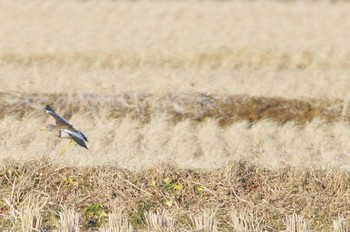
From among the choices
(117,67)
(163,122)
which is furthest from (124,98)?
(117,67)

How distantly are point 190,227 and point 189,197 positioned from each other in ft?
2.86

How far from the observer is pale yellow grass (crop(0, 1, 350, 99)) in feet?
57.0

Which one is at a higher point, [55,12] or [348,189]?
[348,189]

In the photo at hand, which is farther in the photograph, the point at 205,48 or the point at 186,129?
the point at 205,48

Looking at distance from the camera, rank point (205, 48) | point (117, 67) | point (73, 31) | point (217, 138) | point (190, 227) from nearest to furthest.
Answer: point (190, 227) < point (217, 138) < point (117, 67) < point (205, 48) < point (73, 31)

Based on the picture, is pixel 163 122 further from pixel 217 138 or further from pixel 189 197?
pixel 189 197

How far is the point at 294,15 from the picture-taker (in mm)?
25672

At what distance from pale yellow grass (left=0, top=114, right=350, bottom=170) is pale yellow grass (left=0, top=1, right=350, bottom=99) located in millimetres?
1475

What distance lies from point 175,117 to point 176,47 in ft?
19.1

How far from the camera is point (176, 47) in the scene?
21.1 meters

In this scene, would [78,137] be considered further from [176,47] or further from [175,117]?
[176,47]

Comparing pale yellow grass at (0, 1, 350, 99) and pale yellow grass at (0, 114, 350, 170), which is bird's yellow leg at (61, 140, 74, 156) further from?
pale yellow grass at (0, 1, 350, 99)

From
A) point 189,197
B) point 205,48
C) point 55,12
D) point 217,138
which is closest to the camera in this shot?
point 189,197

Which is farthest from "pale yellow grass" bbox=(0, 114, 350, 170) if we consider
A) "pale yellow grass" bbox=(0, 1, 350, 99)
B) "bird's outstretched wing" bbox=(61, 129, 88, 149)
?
"pale yellow grass" bbox=(0, 1, 350, 99)
